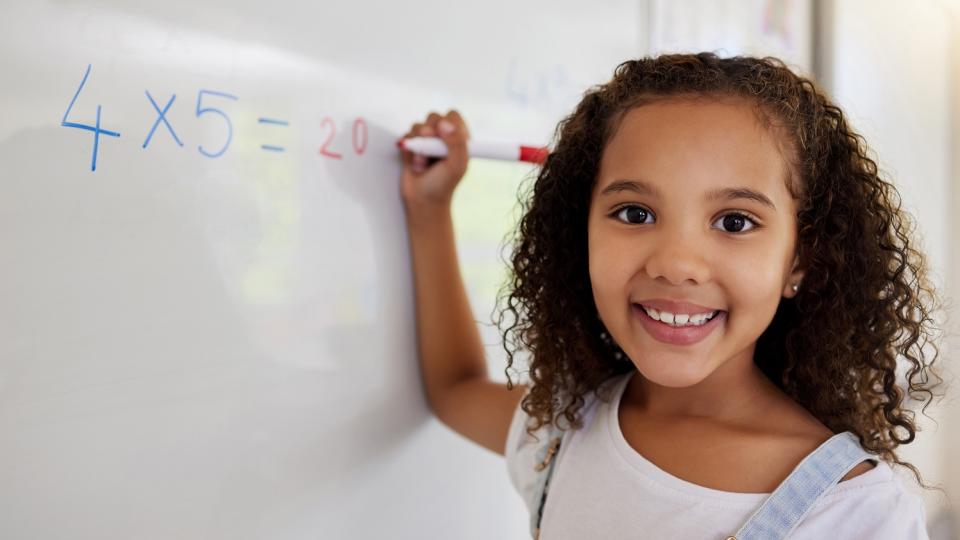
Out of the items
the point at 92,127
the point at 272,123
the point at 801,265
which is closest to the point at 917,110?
the point at 801,265

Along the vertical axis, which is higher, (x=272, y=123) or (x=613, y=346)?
(x=272, y=123)

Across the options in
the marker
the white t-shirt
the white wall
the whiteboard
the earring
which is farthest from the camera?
the white wall

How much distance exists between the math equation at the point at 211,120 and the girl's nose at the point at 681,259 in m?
0.25

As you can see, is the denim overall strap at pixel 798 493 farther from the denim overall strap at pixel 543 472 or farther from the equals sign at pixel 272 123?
the equals sign at pixel 272 123

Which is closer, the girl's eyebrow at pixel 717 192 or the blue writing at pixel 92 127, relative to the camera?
the blue writing at pixel 92 127

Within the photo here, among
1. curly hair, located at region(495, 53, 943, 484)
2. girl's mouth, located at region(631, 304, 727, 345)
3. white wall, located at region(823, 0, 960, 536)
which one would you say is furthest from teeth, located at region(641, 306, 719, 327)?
white wall, located at region(823, 0, 960, 536)

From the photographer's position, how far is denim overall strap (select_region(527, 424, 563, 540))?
65 cm

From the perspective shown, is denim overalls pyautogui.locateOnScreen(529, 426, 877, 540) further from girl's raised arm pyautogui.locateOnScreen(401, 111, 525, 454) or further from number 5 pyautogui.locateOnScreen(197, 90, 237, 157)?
number 5 pyautogui.locateOnScreen(197, 90, 237, 157)

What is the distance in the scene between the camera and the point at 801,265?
1.99 feet

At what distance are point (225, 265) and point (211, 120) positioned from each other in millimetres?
94

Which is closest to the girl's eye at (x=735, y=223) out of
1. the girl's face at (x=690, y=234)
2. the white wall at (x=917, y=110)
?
the girl's face at (x=690, y=234)

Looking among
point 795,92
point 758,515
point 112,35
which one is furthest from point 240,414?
point 795,92

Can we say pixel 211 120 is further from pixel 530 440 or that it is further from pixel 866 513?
pixel 866 513

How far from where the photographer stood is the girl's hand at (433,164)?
Result: 63 cm
